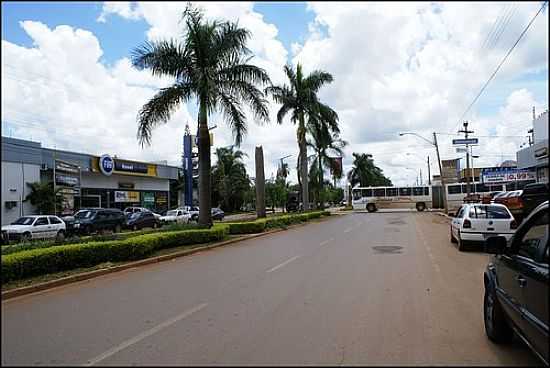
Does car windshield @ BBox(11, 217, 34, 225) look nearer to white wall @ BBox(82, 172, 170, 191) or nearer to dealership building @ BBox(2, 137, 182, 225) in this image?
dealership building @ BBox(2, 137, 182, 225)

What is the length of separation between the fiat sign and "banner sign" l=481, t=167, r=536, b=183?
38188 mm

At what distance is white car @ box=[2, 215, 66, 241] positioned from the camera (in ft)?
76.5

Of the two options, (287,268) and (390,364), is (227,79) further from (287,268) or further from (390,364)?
(390,364)

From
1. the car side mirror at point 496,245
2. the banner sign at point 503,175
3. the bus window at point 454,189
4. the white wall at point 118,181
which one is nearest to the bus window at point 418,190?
the bus window at point 454,189

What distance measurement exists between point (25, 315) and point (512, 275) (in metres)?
6.92

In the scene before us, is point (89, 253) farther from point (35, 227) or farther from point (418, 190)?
point (418, 190)

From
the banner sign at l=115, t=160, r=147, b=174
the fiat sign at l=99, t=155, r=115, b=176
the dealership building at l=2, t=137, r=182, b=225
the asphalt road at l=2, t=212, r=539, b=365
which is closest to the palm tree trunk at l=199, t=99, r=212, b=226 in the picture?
the asphalt road at l=2, t=212, r=539, b=365

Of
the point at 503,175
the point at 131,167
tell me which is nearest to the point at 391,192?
the point at 503,175

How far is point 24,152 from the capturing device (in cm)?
2934

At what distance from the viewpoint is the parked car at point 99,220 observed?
2980cm

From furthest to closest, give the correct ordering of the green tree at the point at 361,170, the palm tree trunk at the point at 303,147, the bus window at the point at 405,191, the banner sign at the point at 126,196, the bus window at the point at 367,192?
the green tree at the point at 361,170
the bus window at the point at 367,192
the bus window at the point at 405,191
the banner sign at the point at 126,196
the palm tree trunk at the point at 303,147

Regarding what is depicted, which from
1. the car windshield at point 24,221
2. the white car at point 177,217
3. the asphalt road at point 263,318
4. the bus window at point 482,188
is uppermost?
the bus window at point 482,188

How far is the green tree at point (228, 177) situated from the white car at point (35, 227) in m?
39.6

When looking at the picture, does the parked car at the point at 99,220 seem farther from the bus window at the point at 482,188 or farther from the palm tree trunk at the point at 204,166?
the bus window at the point at 482,188
